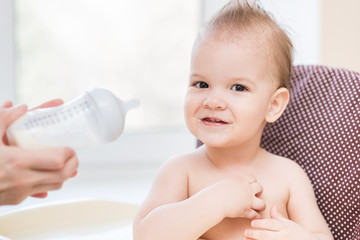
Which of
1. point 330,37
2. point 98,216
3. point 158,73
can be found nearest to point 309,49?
point 330,37

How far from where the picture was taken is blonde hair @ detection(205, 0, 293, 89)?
89 cm

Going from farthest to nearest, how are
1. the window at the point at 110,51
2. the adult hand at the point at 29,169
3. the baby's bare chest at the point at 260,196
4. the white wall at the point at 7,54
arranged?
the window at the point at 110,51
the white wall at the point at 7,54
the baby's bare chest at the point at 260,196
the adult hand at the point at 29,169

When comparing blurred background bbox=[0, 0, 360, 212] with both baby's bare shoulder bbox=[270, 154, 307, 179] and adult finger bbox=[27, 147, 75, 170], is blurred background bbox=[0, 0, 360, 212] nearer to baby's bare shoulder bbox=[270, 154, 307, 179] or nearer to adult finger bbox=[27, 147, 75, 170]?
baby's bare shoulder bbox=[270, 154, 307, 179]

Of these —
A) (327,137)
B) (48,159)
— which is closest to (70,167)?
(48,159)

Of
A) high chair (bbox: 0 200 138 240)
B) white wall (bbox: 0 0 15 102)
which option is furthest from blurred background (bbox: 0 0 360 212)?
high chair (bbox: 0 200 138 240)

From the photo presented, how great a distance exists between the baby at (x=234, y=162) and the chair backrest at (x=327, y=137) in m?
0.06

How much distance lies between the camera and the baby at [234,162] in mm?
822

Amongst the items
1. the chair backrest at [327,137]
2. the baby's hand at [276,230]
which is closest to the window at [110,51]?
the chair backrest at [327,137]

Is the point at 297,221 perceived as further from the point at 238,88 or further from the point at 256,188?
the point at 238,88

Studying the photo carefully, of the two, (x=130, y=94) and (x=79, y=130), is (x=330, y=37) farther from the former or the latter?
(x=79, y=130)

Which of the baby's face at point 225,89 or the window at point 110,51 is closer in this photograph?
the baby's face at point 225,89

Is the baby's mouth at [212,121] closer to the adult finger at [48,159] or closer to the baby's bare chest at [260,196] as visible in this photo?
the baby's bare chest at [260,196]

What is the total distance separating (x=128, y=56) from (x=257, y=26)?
100 cm

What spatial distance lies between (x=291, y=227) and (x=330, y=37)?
1003mm
